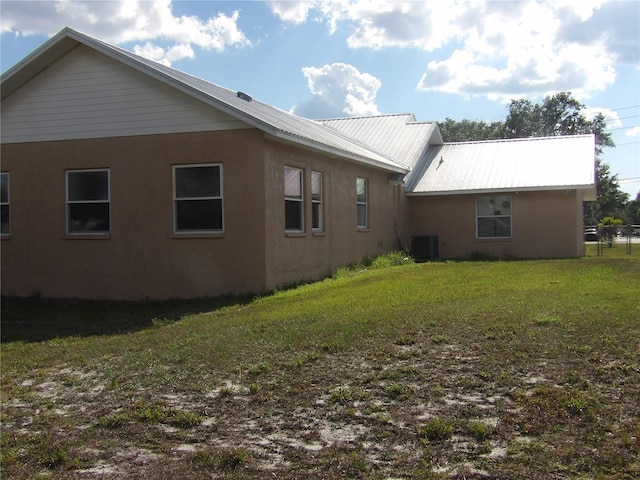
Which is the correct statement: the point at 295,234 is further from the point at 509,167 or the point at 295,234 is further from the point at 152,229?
the point at 509,167

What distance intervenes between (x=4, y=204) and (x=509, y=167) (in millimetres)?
16010

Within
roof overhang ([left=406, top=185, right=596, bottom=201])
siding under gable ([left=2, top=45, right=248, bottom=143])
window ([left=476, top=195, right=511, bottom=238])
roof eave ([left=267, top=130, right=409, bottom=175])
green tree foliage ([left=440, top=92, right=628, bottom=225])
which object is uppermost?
green tree foliage ([left=440, top=92, right=628, bottom=225])

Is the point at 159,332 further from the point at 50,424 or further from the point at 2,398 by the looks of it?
the point at 50,424

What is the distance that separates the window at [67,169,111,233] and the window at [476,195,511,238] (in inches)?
505

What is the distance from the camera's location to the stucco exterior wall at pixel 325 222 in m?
13.1

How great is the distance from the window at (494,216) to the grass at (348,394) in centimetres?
1219

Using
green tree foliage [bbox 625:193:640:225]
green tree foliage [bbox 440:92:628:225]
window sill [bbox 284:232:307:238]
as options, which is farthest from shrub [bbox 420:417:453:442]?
green tree foliage [bbox 625:193:640:225]

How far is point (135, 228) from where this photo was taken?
1348 centimetres

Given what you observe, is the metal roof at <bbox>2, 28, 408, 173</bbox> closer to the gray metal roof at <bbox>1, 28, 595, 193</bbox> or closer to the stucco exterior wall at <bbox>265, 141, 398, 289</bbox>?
the gray metal roof at <bbox>1, 28, 595, 193</bbox>

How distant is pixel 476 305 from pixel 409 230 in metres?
14.1

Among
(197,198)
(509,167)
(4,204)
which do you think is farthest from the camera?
(509,167)

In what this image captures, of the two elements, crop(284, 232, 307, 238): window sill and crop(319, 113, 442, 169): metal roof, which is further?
crop(319, 113, 442, 169): metal roof

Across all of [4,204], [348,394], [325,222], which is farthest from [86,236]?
[348,394]

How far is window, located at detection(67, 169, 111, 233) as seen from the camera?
45.5ft
